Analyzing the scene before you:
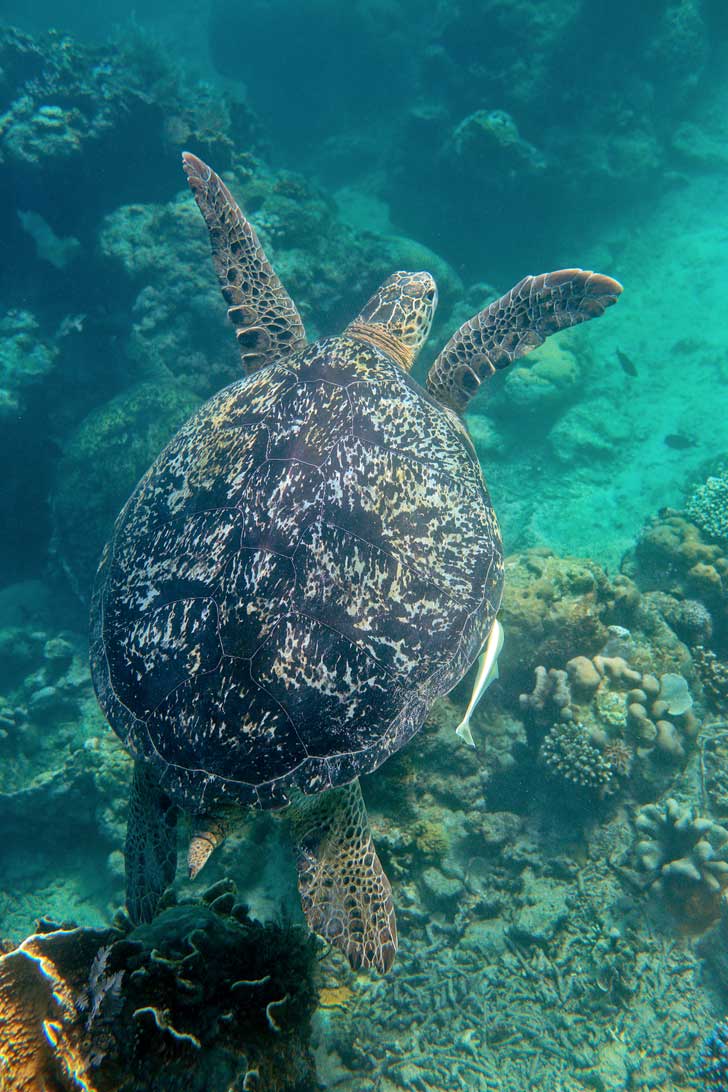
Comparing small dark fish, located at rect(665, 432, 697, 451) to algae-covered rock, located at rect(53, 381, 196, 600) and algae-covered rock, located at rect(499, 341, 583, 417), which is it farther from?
algae-covered rock, located at rect(53, 381, 196, 600)

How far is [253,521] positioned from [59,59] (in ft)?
40.4

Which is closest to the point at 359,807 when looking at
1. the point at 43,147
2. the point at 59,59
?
the point at 43,147

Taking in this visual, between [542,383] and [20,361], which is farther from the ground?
[542,383]

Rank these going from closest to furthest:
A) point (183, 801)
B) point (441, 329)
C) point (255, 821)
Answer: point (183, 801), point (255, 821), point (441, 329)

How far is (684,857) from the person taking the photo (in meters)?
3.72

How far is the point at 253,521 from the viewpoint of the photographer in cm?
283

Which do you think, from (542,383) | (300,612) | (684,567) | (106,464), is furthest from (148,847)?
(542,383)

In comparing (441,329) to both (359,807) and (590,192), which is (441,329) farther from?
(359,807)

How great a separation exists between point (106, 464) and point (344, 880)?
569cm

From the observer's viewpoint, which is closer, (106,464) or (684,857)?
Answer: (684,857)

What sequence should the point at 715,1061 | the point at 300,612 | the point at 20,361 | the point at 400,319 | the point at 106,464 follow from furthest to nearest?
the point at 20,361 → the point at 106,464 → the point at 400,319 → the point at 715,1061 → the point at 300,612

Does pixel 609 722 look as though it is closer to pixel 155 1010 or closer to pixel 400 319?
pixel 155 1010

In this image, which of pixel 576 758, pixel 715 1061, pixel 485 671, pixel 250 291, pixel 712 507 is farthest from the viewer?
pixel 712 507

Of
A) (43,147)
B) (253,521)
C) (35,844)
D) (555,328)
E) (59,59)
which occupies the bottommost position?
(35,844)
